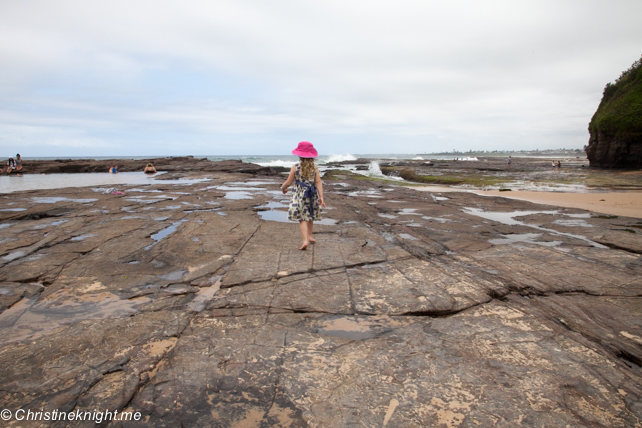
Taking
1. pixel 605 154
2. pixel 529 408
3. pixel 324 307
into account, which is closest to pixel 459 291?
pixel 324 307

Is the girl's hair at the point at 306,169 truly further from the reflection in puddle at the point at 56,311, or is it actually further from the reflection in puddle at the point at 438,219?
the reflection in puddle at the point at 438,219

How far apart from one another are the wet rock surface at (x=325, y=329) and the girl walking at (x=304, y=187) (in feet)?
1.95

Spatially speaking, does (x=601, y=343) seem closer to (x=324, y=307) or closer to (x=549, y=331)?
(x=549, y=331)

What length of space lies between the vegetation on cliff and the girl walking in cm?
3689

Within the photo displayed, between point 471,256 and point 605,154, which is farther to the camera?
point 605,154

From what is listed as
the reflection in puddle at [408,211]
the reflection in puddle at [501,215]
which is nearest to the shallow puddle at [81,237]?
the reflection in puddle at [408,211]

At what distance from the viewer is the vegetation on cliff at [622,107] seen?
3048 cm

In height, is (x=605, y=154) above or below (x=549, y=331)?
Answer: above

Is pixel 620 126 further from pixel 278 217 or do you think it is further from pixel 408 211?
pixel 278 217

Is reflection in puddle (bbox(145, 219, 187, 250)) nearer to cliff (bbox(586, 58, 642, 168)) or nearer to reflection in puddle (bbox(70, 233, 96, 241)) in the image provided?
reflection in puddle (bbox(70, 233, 96, 241))

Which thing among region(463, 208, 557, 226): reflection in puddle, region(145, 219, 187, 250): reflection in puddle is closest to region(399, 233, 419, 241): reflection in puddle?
region(463, 208, 557, 226): reflection in puddle

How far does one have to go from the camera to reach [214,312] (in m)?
3.50

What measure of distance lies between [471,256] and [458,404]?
3.71 metres

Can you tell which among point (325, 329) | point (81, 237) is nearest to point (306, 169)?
point (325, 329)
